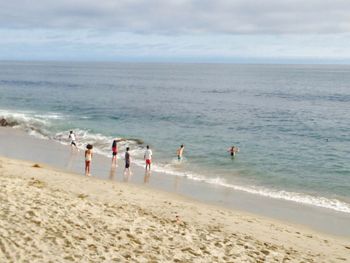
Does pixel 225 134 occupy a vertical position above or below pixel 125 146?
above

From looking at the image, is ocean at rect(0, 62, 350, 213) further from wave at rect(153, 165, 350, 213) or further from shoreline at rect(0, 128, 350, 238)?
shoreline at rect(0, 128, 350, 238)

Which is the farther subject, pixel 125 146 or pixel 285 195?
pixel 125 146

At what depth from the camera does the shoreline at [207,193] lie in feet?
55.8

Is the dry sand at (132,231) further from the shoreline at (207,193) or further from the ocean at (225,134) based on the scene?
the ocean at (225,134)

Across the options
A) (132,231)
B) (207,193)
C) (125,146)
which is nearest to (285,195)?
(207,193)

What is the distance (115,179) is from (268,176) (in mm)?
8423

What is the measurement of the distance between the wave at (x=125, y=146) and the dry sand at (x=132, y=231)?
446cm

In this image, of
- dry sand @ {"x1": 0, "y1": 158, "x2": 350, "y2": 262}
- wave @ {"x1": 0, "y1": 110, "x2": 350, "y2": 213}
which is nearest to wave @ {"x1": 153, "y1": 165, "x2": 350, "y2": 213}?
wave @ {"x1": 0, "y1": 110, "x2": 350, "y2": 213}

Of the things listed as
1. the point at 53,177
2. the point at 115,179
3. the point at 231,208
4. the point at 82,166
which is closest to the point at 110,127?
the point at 82,166

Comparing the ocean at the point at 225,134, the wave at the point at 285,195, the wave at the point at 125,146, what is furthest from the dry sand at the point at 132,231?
the ocean at the point at 225,134

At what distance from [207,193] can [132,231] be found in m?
8.75

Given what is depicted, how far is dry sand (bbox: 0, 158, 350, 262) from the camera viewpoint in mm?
10188

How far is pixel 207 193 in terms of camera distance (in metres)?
20.1

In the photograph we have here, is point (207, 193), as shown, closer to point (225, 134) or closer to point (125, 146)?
point (125, 146)
